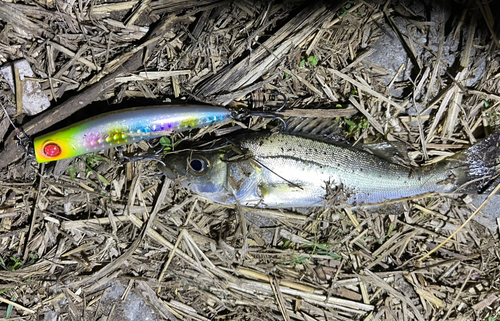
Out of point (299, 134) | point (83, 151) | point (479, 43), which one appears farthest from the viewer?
point (479, 43)

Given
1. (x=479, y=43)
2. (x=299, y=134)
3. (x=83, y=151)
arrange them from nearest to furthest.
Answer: (x=83, y=151) → (x=299, y=134) → (x=479, y=43)

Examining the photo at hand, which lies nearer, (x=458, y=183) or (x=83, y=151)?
(x=83, y=151)

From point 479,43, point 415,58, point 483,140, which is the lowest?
point 483,140

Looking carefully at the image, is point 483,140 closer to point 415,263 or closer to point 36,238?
point 415,263

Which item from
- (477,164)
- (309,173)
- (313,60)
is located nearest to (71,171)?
(309,173)

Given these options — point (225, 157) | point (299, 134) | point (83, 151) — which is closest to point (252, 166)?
point (225, 157)

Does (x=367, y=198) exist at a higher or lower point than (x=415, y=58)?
lower

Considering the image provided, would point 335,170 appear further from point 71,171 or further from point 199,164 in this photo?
point 71,171

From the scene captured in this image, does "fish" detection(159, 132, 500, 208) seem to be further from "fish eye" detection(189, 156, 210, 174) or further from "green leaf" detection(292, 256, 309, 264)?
"green leaf" detection(292, 256, 309, 264)
